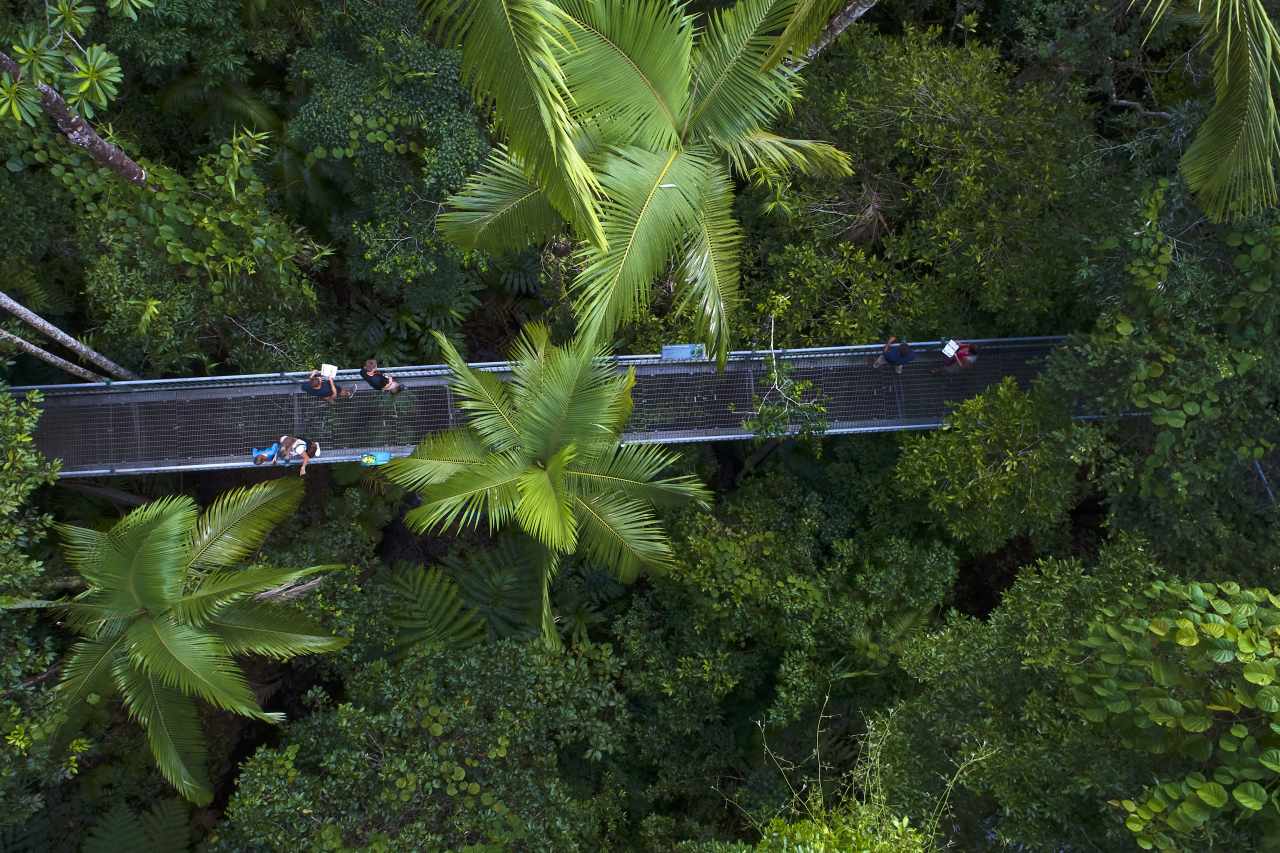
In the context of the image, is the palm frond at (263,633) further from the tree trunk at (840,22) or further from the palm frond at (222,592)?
the tree trunk at (840,22)

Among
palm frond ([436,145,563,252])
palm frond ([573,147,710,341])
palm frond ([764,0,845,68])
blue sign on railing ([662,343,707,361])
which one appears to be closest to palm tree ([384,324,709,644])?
palm frond ([573,147,710,341])

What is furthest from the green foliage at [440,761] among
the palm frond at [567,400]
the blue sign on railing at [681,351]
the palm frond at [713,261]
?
the palm frond at [713,261]

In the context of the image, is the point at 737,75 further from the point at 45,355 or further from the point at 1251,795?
the point at 45,355

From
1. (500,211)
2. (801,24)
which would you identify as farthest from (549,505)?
(801,24)

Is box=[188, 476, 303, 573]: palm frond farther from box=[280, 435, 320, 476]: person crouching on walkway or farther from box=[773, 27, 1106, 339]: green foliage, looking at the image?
box=[773, 27, 1106, 339]: green foliage

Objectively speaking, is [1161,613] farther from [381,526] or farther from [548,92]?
[381,526]

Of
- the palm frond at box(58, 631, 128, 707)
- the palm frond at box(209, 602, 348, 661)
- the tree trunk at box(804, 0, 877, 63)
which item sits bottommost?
the palm frond at box(58, 631, 128, 707)
